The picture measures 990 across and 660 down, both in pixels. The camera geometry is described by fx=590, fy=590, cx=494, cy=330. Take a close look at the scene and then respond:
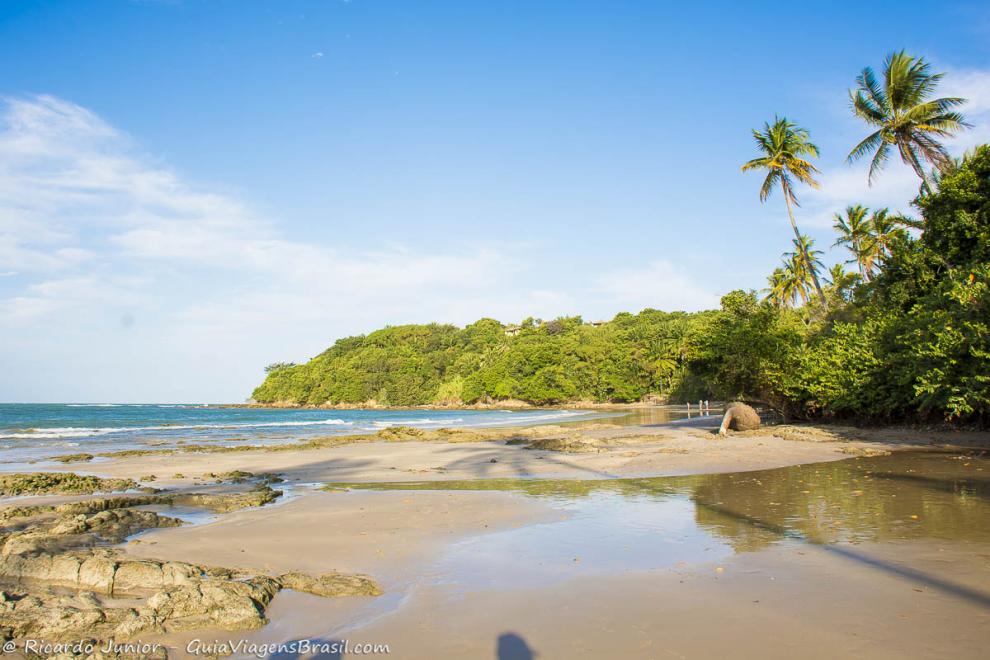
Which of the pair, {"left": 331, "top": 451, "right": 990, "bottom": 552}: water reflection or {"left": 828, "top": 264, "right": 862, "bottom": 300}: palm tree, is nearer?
{"left": 331, "top": 451, "right": 990, "bottom": 552}: water reflection

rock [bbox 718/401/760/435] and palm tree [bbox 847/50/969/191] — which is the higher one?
palm tree [bbox 847/50/969/191]

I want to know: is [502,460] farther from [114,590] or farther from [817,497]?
[114,590]

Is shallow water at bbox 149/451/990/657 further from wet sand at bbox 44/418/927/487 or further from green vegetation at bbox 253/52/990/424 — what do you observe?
green vegetation at bbox 253/52/990/424

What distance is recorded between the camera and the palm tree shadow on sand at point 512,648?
403cm

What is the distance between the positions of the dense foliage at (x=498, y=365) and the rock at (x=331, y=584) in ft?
210

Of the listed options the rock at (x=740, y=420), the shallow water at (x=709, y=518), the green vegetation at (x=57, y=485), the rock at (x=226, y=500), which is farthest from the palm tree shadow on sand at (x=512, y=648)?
the rock at (x=740, y=420)

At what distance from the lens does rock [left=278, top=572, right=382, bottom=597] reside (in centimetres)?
550

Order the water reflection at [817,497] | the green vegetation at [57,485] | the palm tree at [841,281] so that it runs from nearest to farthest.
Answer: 1. the water reflection at [817,497]
2. the green vegetation at [57,485]
3. the palm tree at [841,281]

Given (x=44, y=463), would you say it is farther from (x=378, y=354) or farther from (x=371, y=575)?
(x=378, y=354)

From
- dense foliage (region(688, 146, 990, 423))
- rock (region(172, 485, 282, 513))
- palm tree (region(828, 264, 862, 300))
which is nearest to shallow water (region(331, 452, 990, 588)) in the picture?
rock (region(172, 485, 282, 513))

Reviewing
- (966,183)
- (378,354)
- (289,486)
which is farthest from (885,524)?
(378,354)

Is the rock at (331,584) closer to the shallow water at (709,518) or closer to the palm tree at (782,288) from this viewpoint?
the shallow water at (709,518)

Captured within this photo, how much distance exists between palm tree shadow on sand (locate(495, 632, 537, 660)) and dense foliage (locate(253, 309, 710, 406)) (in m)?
64.9

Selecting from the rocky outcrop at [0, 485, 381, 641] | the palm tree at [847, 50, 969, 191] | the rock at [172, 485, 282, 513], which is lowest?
the rock at [172, 485, 282, 513]
